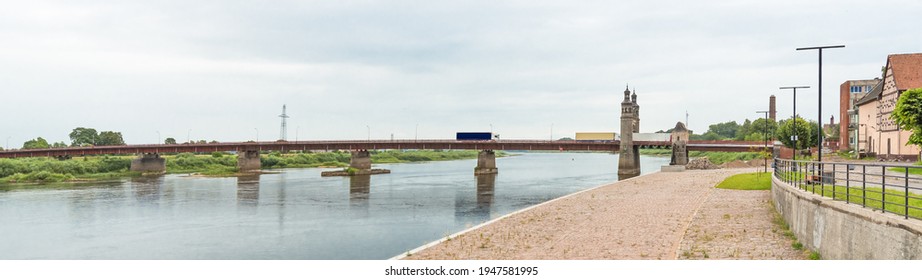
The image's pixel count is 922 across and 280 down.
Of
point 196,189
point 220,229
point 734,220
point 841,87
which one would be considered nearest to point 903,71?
point 841,87

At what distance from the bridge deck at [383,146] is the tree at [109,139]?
224 feet

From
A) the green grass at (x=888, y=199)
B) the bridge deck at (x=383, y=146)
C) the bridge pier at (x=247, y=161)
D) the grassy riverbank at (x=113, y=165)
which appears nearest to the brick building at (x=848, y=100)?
the bridge deck at (x=383, y=146)

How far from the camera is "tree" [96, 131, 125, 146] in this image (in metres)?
175

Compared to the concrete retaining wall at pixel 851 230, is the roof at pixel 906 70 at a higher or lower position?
higher

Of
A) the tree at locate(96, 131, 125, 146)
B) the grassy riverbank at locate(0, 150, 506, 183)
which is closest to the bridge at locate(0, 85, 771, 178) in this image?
the grassy riverbank at locate(0, 150, 506, 183)

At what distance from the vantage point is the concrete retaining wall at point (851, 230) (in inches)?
457

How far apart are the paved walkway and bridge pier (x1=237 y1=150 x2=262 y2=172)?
90943 millimetres

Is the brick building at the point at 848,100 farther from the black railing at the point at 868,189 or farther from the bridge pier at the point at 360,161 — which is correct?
the bridge pier at the point at 360,161

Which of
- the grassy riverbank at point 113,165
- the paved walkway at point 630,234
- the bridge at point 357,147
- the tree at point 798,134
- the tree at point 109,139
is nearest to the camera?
the paved walkway at point 630,234

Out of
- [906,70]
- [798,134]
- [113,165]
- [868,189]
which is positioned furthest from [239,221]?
[798,134]

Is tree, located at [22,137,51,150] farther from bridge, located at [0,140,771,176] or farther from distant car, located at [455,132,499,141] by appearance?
distant car, located at [455,132,499,141]

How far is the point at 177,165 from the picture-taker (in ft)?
398

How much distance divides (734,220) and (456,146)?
290 ft

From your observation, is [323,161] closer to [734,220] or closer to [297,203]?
[297,203]
